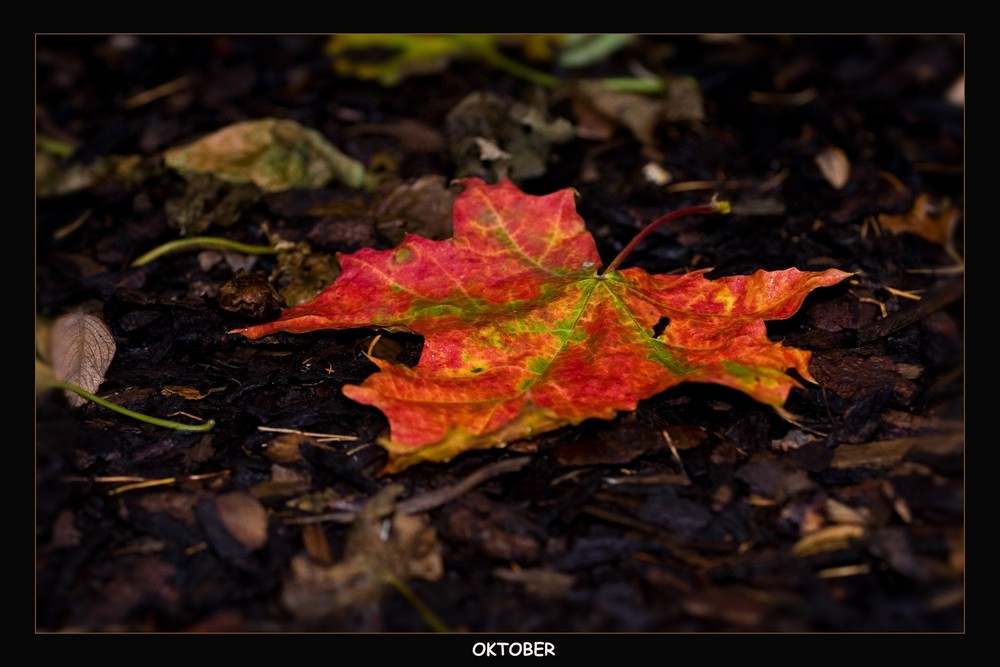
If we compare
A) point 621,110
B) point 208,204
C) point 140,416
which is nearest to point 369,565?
point 140,416

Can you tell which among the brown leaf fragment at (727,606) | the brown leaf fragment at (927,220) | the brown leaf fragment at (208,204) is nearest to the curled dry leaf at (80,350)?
the brown leaf fragment at (208,204)

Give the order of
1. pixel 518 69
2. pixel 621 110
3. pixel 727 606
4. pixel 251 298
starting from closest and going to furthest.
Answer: pixel 727 606 → pixel 251 298 → pixel 621 110 → pixel 518 69

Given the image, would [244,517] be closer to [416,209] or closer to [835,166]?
[416,209]

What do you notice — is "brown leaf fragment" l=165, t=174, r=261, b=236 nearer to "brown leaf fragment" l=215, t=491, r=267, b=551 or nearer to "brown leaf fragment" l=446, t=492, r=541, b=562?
"brown leaf fragment" l=215, t=491, r=267, b=551

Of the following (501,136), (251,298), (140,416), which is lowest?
(140,416)

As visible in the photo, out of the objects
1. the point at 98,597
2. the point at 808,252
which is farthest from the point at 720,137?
the point at 98,597

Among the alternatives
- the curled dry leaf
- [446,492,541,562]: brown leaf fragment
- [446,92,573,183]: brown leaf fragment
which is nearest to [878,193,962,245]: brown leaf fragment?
[446,92,573,183]: brown leaf fragment

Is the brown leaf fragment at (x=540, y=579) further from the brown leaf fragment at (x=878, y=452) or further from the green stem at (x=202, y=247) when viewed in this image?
the green stem at (x=202, y=247)

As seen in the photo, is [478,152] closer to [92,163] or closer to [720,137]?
[720,137]
